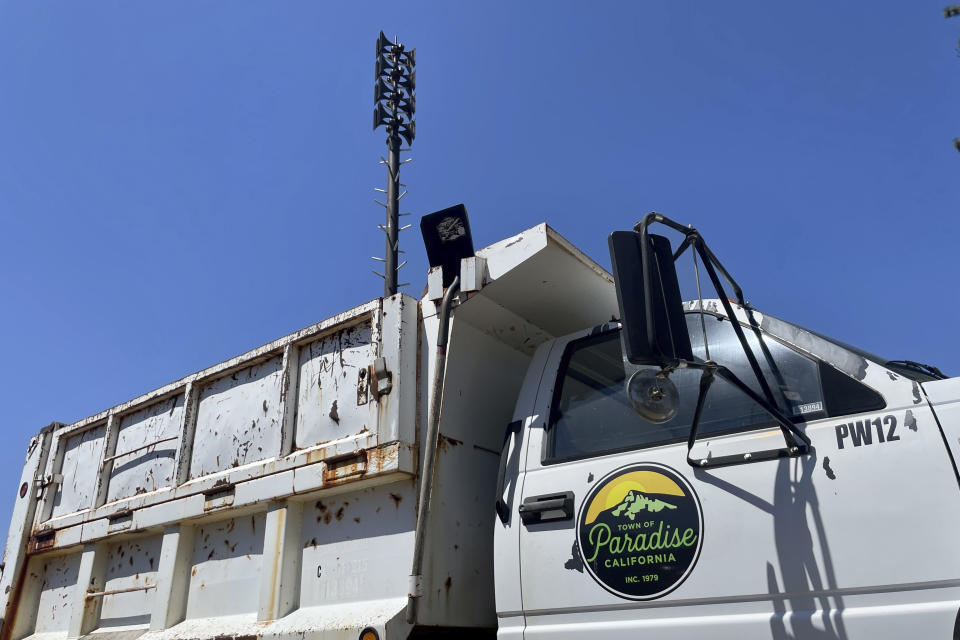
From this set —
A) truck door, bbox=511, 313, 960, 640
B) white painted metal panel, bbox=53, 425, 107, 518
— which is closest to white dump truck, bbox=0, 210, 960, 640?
truck door, bbox=511, 313, 960, 640

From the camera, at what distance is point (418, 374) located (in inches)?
141

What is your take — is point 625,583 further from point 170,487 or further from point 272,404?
point 170,487

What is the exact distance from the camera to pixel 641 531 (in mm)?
2697

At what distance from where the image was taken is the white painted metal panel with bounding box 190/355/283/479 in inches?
160

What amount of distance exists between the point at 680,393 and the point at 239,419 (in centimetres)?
248

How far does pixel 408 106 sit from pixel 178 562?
12.3 metres

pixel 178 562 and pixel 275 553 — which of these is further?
pixel 178 562

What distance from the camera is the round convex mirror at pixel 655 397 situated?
2.48m

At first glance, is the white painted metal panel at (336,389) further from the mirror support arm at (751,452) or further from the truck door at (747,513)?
the mirror support arm at (751,452)

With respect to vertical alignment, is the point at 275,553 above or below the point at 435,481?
below

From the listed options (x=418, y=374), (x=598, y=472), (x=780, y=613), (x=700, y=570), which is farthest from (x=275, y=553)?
(x=780, y=613)

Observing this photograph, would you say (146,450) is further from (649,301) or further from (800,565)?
(800,565)

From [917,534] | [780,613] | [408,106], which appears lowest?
[780,613]

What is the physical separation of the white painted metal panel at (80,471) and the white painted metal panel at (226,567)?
1433 millimetres
